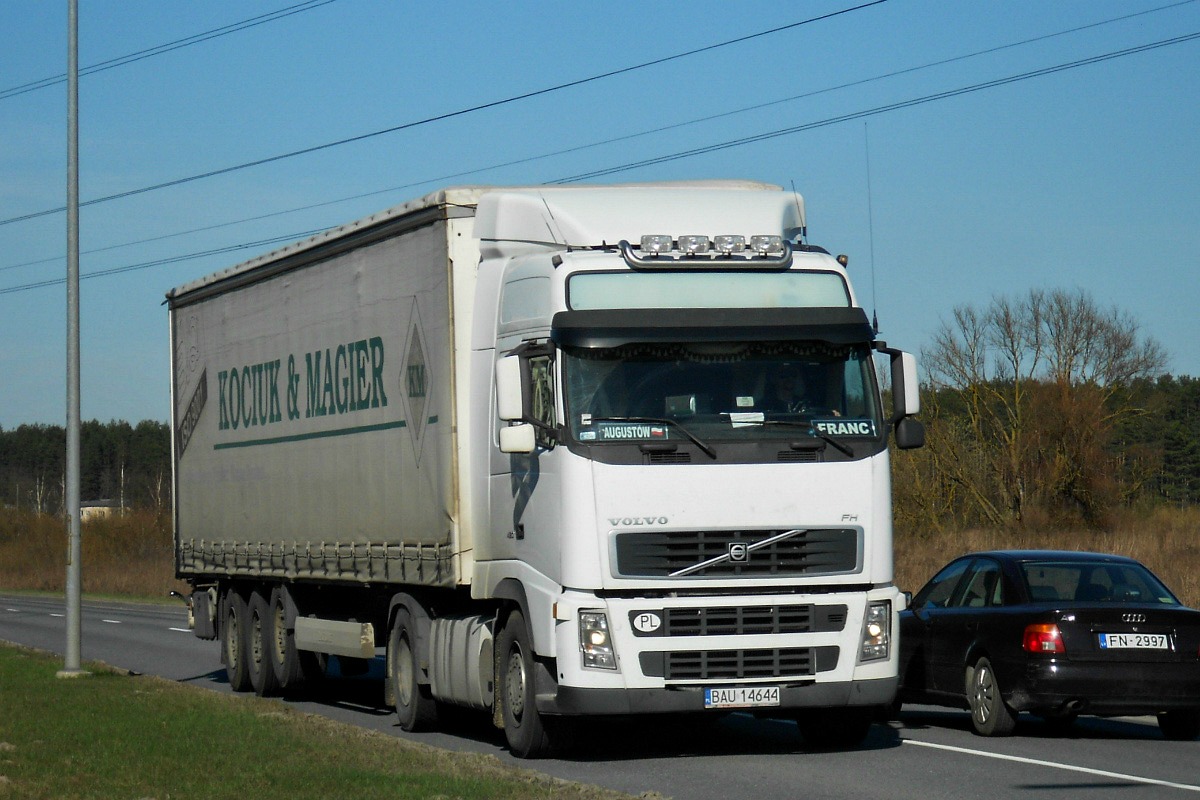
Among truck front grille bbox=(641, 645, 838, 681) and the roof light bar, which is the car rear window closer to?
truck front grille bbox=(641, 645, 838, 681)

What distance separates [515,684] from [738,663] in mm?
→ 1746

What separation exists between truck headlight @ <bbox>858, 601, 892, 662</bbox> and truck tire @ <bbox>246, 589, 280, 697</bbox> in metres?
8.42

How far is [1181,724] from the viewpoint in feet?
42.5

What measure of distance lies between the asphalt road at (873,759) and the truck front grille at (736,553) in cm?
132

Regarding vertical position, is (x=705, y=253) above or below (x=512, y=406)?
above

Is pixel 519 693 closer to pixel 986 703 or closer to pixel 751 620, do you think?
pixel 751 620

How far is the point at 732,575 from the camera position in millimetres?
11070

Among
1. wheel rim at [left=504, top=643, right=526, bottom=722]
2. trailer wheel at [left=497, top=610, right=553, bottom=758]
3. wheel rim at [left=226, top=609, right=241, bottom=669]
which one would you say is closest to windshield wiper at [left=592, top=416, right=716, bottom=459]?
trailer wheel at [left=497, top=610, right=553, bottom=758]

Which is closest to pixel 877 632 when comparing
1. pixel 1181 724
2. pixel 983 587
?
pixel 983 587

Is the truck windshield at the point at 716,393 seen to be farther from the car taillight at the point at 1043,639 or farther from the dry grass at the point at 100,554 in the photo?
the dry grass at the point at 100,554

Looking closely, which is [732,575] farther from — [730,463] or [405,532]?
[405,532]

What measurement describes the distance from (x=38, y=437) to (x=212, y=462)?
164 m

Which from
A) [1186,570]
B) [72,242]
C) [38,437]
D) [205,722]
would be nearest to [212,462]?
[72,242]

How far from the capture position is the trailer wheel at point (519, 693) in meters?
11.5
